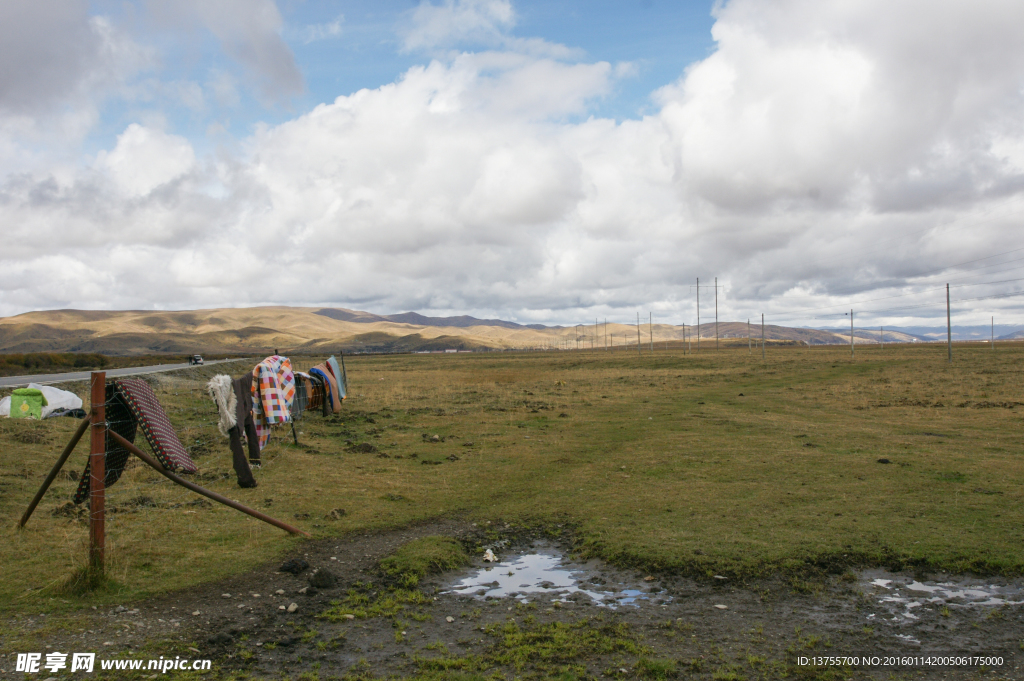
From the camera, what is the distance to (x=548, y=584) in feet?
26.9

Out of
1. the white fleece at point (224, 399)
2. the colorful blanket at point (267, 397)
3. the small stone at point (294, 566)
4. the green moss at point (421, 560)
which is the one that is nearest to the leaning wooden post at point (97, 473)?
the small stone at point (294, 566)

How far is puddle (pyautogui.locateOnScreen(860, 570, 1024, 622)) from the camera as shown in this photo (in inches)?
279

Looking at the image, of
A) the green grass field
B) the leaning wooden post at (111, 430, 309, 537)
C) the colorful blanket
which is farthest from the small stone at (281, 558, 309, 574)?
the colorful blanket

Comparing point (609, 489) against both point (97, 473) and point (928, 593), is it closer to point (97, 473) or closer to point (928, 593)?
point (928, 593)

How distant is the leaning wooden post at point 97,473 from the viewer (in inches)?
296

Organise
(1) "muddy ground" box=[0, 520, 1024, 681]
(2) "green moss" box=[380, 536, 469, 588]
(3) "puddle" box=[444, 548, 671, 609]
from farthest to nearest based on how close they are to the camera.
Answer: (2) "green moss" box=[380, 536, 469, 588] → (3) "puddle" box=[444, 548, 671, 609] → (1) "muddy ground" box=[0, 520, 1024, 681]

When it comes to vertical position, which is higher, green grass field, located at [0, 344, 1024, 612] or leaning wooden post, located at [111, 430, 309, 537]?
leaning wooden post, located at [111, 430, 309, 537]

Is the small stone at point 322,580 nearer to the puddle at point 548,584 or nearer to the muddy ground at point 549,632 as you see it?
the muddy ground at point 549,632

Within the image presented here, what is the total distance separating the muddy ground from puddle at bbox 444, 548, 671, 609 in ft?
0.42

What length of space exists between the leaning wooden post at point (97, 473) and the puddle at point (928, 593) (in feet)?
30.6

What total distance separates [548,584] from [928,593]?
4714 millimetres

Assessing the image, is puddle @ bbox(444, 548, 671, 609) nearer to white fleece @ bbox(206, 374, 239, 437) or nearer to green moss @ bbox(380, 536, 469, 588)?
green moss @ bbox(380, 536, 469, 588)

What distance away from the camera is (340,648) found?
6.34 m

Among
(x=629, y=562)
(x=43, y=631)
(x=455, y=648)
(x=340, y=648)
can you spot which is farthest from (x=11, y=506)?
(x=629, y=562)
